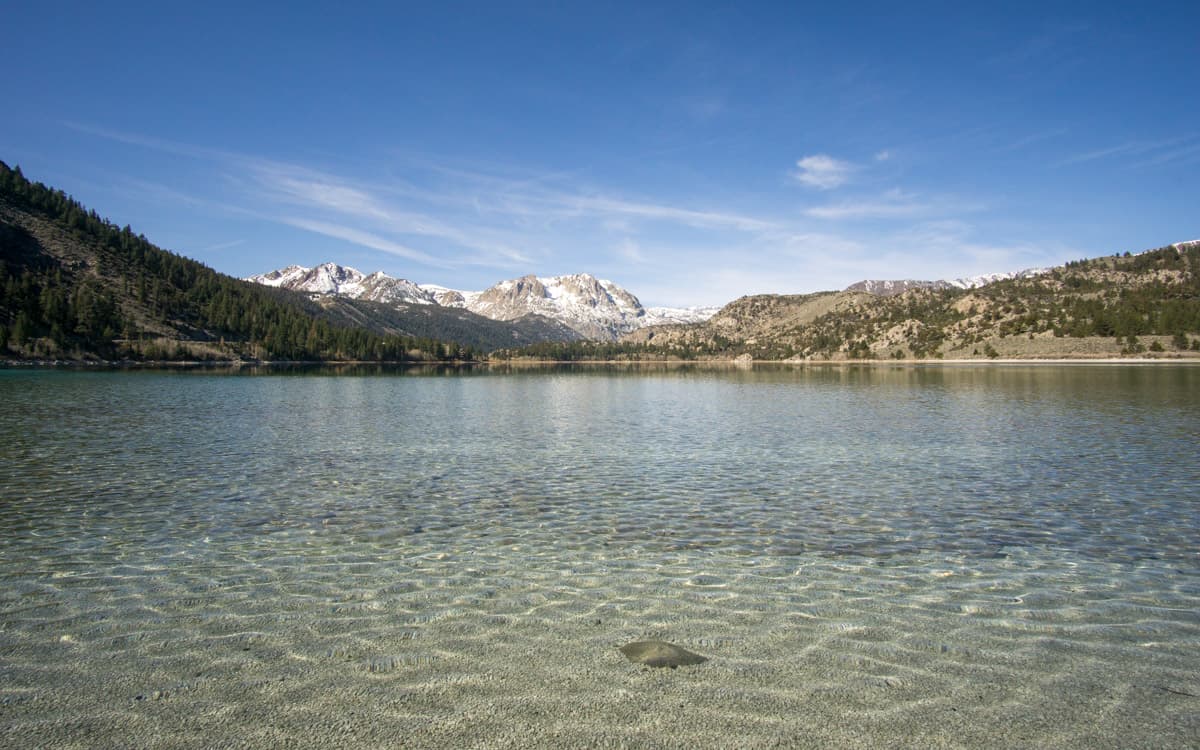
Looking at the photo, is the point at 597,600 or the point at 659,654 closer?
the point at 659,654

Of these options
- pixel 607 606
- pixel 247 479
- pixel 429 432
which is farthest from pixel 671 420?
pixel 607 606

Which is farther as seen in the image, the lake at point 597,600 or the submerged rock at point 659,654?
the submerged rock at point 659,654

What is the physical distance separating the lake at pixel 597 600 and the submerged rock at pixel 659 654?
0.23m

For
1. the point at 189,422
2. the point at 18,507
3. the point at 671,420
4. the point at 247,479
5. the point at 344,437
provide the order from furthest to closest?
the point at 671,420, the point at 189,422, the point at 344,437, the point at 247,479, the point at 18,507

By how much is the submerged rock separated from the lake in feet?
0.76

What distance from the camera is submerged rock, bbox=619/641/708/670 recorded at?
8.74m

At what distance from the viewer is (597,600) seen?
445 inches

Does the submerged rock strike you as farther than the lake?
Yes

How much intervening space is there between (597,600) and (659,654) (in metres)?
2.45

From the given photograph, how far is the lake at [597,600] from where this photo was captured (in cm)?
732

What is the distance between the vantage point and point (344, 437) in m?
35.7

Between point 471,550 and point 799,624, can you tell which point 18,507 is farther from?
point 799,624

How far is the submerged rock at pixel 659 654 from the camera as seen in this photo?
8742mm

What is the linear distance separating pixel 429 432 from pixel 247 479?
15.7 metres
